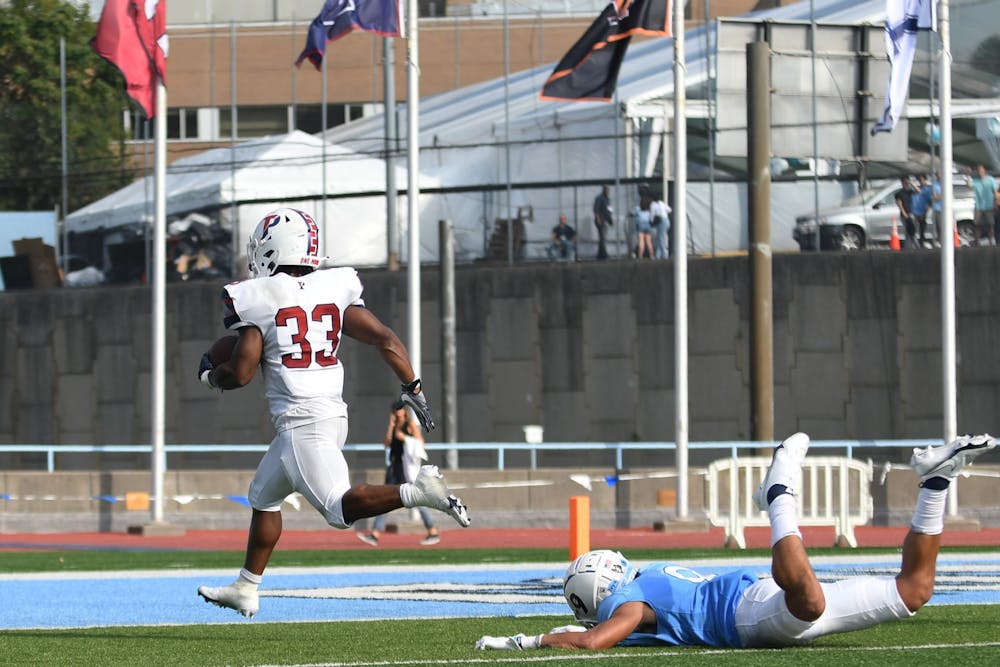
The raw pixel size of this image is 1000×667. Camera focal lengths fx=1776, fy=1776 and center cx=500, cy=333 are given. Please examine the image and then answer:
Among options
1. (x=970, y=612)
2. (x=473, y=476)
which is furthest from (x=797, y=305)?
(x=970, y=612)

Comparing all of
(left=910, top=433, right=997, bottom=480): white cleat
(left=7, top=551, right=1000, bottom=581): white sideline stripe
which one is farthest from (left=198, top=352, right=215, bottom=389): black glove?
(left=7, top=551, right=1000, bottom=581): white sideline stripe

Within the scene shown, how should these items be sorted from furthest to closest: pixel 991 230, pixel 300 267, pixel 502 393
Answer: pixel 502 393
pixel 991 230
pixel 300 267

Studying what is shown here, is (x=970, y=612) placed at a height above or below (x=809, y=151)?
below

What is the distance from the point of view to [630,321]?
28.4 m

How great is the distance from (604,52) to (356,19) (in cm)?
311

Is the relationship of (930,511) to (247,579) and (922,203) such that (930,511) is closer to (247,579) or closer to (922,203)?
(247,579)

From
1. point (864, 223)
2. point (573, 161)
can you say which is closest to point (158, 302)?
point (573, 161)

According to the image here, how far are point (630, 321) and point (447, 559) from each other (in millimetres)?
11398

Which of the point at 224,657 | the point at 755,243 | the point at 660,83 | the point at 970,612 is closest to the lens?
the point at 224,657

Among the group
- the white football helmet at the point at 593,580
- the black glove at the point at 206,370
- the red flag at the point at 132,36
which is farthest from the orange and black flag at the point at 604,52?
the white football helmet at the point at 593,580

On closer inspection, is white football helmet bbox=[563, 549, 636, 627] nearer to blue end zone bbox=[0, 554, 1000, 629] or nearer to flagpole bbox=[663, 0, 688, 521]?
blue end zone bbox=[0, 554, 1000, 629]

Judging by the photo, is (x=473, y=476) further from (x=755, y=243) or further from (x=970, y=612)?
(x=970, y=612)

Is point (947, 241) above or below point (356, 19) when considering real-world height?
below

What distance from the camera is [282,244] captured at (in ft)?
30.1
